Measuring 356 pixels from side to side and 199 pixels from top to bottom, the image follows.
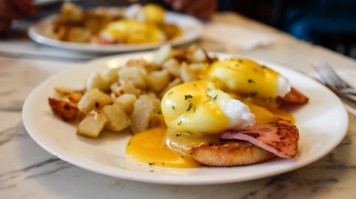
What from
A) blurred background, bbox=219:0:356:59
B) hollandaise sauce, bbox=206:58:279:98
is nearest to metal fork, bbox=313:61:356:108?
hollandaise sauce, bbox=206:58:279:98

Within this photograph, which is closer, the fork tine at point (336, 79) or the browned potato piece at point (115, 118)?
the browned potato piece at point (115, 118)

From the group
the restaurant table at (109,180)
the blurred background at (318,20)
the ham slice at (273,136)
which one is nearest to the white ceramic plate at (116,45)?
the restaurant table at (109,180)

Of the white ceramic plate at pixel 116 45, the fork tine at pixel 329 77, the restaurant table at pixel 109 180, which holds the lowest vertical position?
the white ceramic plate at pixel 116 45

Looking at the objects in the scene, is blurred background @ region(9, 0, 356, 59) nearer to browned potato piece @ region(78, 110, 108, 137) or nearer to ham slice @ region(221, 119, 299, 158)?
browned potato piece @ region(78, 110, 108, 137)

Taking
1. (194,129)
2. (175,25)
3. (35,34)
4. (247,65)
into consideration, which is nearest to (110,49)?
(35,34)

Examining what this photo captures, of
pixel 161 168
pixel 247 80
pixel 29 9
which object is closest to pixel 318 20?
pixel 29 9

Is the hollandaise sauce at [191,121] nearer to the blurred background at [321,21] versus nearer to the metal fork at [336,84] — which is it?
the metal fork at [336,84]
